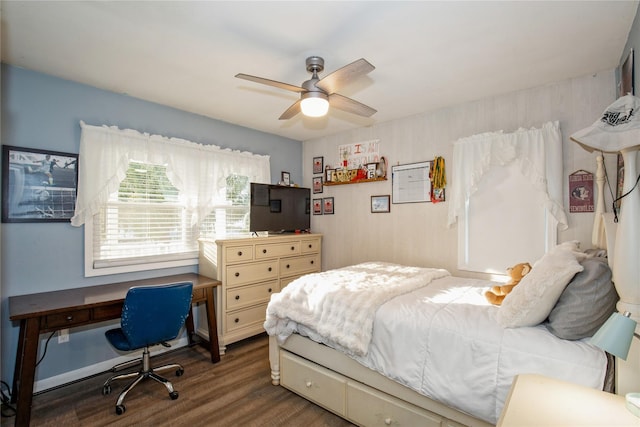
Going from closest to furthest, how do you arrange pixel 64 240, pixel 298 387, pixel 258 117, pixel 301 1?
1. pixel 301 1
2. pixel 298 387
3. pixel 64 240
4. pixel 258 117

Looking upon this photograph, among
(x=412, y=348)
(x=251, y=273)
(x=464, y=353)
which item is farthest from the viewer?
(x=251, y=273)

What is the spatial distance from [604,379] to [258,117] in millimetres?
3471

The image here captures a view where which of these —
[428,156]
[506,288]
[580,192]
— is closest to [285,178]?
[428,156]

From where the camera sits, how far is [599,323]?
135 cm

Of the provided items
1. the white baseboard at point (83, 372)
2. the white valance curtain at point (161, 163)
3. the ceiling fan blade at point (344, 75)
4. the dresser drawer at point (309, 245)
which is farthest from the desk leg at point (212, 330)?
the ceiling fan blade at point (344, 75)

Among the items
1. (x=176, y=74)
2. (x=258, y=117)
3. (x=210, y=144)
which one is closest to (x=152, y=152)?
(x=210, y=144)

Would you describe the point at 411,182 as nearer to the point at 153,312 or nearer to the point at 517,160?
the point at 517,160

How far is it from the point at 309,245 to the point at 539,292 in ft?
9.27

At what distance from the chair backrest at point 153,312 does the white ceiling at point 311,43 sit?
5.59 ft

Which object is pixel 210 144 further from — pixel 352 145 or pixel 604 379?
pixel 604 379

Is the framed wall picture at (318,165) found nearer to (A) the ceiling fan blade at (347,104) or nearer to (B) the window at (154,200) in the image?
(B) the window at (154,200)

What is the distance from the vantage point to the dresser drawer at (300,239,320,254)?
3.94m

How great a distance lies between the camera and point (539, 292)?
1.46 m

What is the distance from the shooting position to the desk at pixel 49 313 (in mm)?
1942
